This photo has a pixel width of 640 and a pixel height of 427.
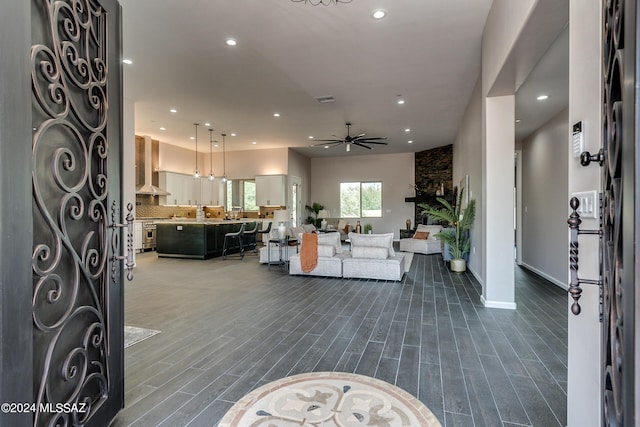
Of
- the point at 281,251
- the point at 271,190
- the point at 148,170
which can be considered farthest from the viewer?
the point at 271,190

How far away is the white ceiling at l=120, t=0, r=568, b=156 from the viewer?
11.3 feet

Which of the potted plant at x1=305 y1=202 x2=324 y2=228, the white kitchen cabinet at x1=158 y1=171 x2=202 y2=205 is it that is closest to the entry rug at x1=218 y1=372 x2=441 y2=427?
the white kitchen cabinet at x1=158 y1=171 x2=202 y2=205

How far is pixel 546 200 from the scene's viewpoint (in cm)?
556

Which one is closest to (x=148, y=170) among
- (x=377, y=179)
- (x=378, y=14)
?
(x=377, y=179)

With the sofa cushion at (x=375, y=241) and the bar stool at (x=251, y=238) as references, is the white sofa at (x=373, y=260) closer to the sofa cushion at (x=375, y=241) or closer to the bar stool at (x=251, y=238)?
the sofa cushion at (x=375, y=241)

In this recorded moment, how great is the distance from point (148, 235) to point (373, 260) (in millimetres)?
7009

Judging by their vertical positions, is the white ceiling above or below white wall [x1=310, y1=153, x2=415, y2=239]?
above

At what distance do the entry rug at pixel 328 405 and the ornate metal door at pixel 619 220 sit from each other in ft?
3.33

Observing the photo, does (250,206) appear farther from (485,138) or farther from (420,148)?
(485,138)

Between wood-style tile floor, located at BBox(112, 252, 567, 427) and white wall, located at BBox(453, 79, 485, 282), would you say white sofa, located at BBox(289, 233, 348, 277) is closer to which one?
wood-style tile floor, located at BBox(112, 252, 567, 427)

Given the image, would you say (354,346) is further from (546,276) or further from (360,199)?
(360,199)

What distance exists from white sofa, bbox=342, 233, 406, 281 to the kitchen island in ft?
13.1

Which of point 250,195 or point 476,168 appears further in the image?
point 250,195

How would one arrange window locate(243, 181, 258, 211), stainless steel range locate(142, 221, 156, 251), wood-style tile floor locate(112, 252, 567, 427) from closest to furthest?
1. wood-style tile floor locate(112, 252, 567, 427)
2. stainless steel range locate(142, 221, 156, 251)
3. window locate(243, 181, 258, 211)
